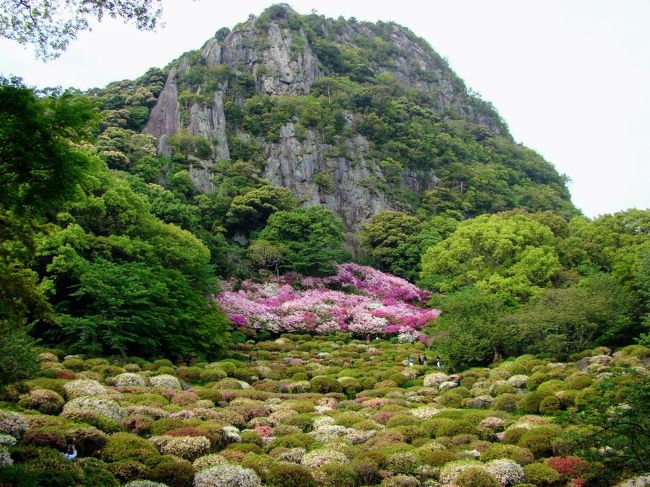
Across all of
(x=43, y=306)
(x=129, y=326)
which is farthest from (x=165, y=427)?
(x=129, y=326)

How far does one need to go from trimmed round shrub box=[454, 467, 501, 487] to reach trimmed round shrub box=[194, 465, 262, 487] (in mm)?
4577

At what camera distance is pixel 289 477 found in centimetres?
1223

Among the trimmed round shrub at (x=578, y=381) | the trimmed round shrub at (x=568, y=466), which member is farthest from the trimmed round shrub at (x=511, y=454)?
the trimmed round shrub at (x=578, y=381)

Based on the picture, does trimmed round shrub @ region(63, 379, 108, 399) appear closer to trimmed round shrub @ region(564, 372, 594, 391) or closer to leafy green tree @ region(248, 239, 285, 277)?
trimmed round shrub @ region(564, 372, 594, 391)

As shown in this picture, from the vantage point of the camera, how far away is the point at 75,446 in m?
12.7

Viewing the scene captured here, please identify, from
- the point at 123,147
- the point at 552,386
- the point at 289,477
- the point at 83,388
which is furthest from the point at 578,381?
the point at 123,147

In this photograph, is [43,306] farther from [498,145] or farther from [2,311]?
[498,145]

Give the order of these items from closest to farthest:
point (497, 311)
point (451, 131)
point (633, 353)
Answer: point (633, 353) → point (497, 311) → point (451, 131)

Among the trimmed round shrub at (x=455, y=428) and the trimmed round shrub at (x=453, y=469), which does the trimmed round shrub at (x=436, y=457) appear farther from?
the trimmed round shrub at (x=455, y=428)

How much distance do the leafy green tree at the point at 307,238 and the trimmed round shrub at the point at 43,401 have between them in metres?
32.3

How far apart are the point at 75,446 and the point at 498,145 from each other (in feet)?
294

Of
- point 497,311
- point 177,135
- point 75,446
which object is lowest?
point 75,446

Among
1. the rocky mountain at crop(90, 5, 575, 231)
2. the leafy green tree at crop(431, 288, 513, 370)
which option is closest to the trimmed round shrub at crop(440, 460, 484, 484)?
the leafy green tree at crop(431, 288, 513, 370)

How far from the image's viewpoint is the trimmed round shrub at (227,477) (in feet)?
38.7
